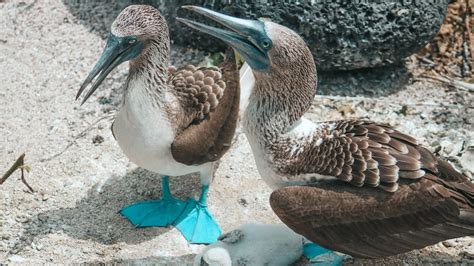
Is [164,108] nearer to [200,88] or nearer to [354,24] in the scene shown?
[200,88]

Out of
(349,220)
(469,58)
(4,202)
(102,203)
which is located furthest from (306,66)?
(469,58)

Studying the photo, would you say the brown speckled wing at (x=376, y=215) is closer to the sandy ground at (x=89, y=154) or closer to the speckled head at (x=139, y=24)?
the sandy ground at (x=89, y=154)

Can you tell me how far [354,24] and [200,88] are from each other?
186cm

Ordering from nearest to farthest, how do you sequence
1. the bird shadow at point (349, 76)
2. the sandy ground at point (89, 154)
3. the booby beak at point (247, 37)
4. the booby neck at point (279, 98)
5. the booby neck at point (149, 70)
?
the booby beak at point (247, 37), the booby neck at point (279, 98), the booby neck at point (149, 70), the sandy ground at point (89, 154), the bird shadow at point (349, 76)

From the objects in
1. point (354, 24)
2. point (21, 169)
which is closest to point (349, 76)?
point (354, 24)

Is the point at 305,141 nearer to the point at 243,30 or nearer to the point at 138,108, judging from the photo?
the point at 243,30

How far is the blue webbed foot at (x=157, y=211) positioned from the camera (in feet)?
18.4

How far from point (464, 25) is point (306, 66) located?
3.45 meters

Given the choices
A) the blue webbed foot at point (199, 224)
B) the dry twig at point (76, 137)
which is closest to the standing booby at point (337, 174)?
the blue webbed foot at point (199, 224)

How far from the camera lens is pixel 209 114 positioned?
5.34 meters

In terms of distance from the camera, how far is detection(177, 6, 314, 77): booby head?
177 inches

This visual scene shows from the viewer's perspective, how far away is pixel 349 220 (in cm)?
455

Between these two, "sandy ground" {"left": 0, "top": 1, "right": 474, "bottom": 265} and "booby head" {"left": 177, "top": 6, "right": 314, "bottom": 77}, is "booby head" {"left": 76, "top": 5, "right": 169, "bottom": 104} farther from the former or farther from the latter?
"sandy ground" {"left": 0, "top": 1, "right": 474, "bottom": 265}

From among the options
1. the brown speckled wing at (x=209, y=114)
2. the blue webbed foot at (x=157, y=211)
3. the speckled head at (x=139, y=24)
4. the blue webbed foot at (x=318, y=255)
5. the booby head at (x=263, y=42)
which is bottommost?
the blue webbed foot at (x=157, y=211)
